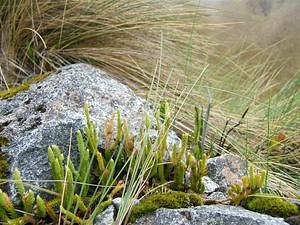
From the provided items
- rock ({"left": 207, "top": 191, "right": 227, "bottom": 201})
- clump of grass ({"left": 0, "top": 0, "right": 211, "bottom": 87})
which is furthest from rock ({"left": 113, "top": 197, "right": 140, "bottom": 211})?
clump of grass ({"left": 0, "top": 0, "right": 211, "bottom": 87})

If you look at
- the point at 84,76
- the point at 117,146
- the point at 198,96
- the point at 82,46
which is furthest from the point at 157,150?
the point at 82,46

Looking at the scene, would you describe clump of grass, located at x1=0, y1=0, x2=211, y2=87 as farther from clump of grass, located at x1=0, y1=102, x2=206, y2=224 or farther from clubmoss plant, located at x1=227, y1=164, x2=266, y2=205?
clubmoss plant, located at x1=227, y1=164, x2=266, y2=205

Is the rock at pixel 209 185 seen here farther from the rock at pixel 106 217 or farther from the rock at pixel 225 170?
the rock at pixel 106 217

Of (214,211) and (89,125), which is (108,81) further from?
(214,211)

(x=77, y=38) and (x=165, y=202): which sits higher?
(x=77, y=38)

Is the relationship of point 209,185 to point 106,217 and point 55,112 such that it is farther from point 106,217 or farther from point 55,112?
point 55,112

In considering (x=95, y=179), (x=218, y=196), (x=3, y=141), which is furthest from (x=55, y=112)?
(x=218, y=196)

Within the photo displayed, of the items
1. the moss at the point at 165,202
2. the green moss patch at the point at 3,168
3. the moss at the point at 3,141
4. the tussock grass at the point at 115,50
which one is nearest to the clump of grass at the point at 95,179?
the moss at the point at 165,202
